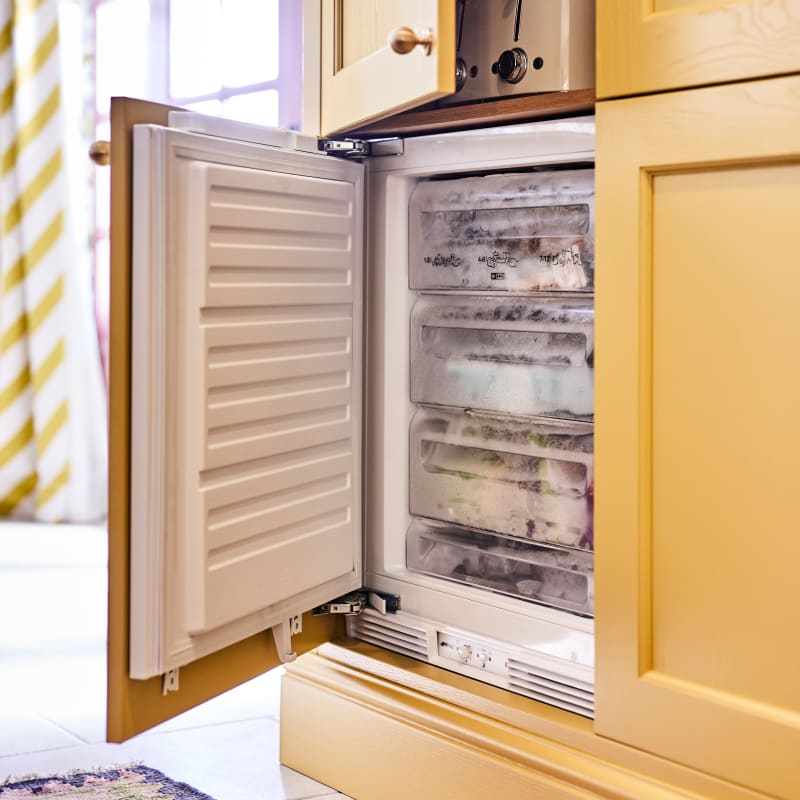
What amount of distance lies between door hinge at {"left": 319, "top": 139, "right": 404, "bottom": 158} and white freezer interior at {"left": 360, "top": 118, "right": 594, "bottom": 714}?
12mm

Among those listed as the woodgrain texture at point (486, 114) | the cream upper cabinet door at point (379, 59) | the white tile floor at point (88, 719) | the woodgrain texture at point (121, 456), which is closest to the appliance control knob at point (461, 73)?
the woodgrain texture at point (486, 114)

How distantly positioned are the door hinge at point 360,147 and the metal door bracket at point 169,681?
0.75 m

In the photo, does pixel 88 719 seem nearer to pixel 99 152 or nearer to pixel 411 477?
pixel 411 477

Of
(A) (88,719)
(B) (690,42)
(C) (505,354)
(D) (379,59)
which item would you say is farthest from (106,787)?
(B) (690,42)

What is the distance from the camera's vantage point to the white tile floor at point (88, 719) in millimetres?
1730

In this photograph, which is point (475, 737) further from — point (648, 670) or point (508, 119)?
point (508, 119)

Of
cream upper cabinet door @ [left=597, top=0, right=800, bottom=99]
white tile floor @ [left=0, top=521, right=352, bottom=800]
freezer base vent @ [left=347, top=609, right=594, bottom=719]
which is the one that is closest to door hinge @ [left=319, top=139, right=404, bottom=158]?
cream upper cabinet door @ [left=597, top=0, right=800, bottom=99]

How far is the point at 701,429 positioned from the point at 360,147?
0.68 m

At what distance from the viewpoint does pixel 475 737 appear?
58.8 inches

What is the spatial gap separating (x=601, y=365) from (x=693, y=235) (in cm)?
19

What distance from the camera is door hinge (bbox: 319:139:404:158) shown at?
1.56 metres

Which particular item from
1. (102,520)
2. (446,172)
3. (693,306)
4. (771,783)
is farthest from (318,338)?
(102,520)

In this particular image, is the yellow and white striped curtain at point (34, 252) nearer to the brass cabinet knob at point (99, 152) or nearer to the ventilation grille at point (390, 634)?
the ventilation grille at point (390, 634)

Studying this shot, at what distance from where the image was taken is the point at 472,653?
1576 millimetres
